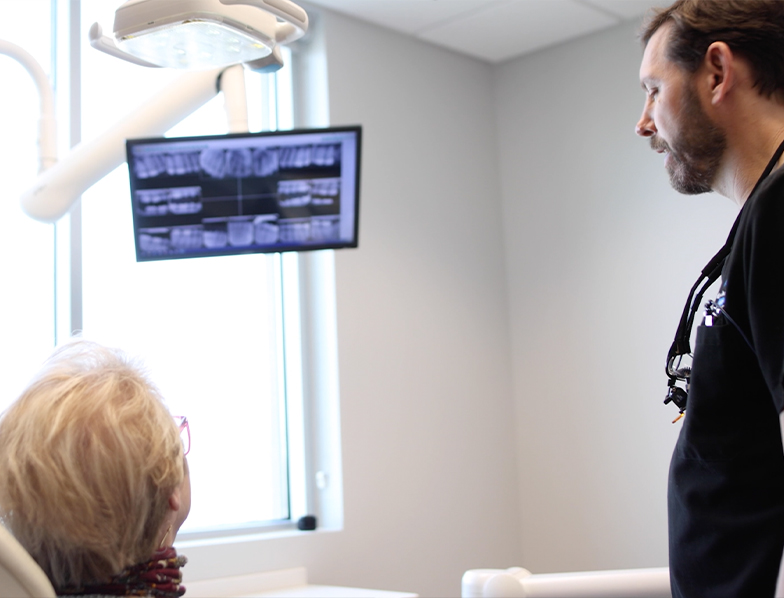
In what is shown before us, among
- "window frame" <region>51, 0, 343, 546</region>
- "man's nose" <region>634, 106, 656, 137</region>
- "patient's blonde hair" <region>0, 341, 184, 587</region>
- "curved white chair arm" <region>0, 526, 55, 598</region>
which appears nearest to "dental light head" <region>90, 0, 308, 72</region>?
"man's nose" <region>634, 106, 656, 137</region>

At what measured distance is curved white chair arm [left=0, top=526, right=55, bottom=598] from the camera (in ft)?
3.06

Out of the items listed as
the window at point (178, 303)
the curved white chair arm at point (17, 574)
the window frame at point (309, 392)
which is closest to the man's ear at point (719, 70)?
the curved white chair arm at point (17, 574)

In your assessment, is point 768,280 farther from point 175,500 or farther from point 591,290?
point 591,290

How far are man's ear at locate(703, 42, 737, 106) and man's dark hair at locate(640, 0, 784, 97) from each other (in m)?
0.02

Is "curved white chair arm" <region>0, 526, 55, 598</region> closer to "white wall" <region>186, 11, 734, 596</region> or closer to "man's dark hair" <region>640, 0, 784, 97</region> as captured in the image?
"man's dark hair" <region>640, 0, 784, 97</region>

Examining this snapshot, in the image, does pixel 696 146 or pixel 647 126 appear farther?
pixel 647 126

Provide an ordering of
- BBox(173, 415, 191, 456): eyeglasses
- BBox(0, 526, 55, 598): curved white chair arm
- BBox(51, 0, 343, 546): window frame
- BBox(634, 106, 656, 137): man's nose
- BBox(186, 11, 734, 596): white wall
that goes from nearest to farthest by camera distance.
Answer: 1. BBox(0, 526, 55, 598): curved white chair arm
2. BBox(173, 415, 191, 456): eyeglasses
3. BBox(634, 106, 656, 137): man's nose
4. BBox(51, 0, 343, 546): window frame
5. BBox(186, 11, 734, 596): white wall

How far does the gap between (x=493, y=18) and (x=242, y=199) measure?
78.3 inches

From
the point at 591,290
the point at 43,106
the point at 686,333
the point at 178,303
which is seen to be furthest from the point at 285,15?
the point at 591,290

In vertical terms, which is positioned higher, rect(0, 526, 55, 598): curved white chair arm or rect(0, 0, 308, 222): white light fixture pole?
rect(0, 0, 308, 222): white light fixture pole

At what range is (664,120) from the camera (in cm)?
141

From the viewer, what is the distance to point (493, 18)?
12.2 ft

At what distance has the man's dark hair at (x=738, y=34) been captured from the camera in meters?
1.32

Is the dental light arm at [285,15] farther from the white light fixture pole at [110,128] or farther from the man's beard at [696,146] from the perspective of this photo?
the man's beard at [696,146]
